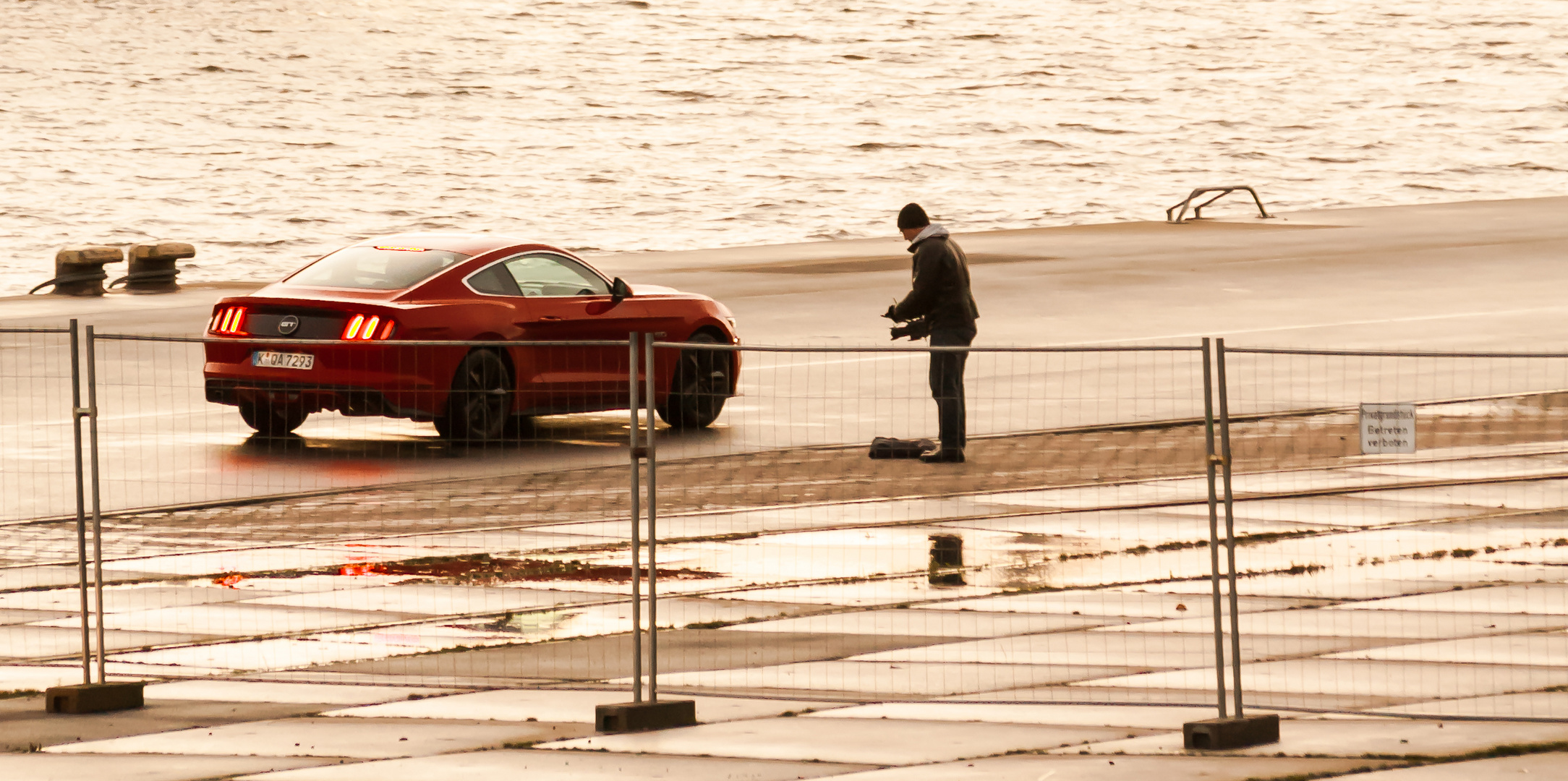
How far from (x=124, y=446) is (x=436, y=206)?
59.6 meters

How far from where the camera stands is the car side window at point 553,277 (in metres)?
16.6

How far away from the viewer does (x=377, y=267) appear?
1616 cm

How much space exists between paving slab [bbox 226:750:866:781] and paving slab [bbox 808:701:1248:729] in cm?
78

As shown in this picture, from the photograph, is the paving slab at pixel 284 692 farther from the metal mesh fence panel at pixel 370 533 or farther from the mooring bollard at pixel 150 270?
the mooring bollard at pixel 150 270

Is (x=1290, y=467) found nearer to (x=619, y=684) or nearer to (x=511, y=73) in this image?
(x=619, y=684)

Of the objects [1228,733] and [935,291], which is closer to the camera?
[1228,733]

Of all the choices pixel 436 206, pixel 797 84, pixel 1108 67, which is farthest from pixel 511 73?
pixel 436 206

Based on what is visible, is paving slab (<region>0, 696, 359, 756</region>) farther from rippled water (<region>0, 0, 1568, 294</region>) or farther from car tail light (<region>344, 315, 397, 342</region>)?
rippled water (<region>0, 0, 1568, 294</region>)

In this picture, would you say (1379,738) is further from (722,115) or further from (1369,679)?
(722,115)

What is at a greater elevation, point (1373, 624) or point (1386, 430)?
point (1386, 430)

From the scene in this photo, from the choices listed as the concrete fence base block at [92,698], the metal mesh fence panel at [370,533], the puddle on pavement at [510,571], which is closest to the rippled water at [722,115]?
the metal mesh fence panel at [370,533]

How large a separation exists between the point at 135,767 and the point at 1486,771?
12.5 ft

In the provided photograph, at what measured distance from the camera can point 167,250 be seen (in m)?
30.8

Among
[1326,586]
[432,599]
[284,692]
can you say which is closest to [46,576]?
[432,599]
